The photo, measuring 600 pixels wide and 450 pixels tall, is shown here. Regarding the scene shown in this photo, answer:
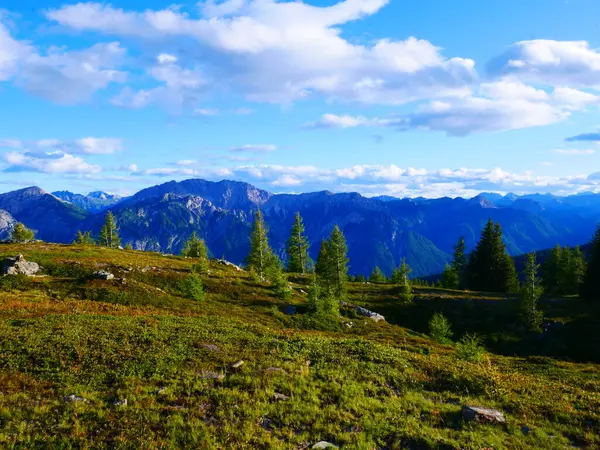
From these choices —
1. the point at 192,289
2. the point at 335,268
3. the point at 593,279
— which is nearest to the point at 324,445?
the point at 192,289

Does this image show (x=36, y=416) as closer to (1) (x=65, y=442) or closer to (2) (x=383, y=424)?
(1) (x=65, y=442)

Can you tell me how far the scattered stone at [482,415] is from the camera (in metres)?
14.5

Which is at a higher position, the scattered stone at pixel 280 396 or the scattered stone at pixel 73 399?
the scattered stone at pixel 73 399

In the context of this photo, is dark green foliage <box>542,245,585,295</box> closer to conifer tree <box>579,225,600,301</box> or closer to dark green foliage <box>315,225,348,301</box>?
conifer tree <box>579,225,600,301</box>

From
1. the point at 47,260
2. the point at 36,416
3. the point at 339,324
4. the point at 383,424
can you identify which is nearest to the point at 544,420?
the point at 383,424

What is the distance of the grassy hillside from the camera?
12289 mm

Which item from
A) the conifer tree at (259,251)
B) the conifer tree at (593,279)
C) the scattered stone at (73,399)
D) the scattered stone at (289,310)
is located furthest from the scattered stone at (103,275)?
the conifer tree at (593,279)

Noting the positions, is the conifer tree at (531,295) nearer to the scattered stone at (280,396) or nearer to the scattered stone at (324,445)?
the scattered stone at (280,396)

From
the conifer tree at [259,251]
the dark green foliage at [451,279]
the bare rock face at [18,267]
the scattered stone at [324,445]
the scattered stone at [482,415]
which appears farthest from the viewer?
the dark green foliage at [451,279]

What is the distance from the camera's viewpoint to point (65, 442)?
1119 centimetres

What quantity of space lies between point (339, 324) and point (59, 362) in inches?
1248

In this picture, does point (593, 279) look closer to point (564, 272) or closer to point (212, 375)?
point (564, 272)

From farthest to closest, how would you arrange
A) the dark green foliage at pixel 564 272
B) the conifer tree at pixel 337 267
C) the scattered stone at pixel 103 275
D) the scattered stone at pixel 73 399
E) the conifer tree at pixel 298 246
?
the dark green foliage at pixel 564 272 < the conifer tree at pixel 298 246 < the conifer tree at pixel 337 267 < the scattered stone at pixel 103 275 < the scattered stone at pixel 73 399

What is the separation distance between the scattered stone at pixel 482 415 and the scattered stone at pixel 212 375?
10574 millimetres
